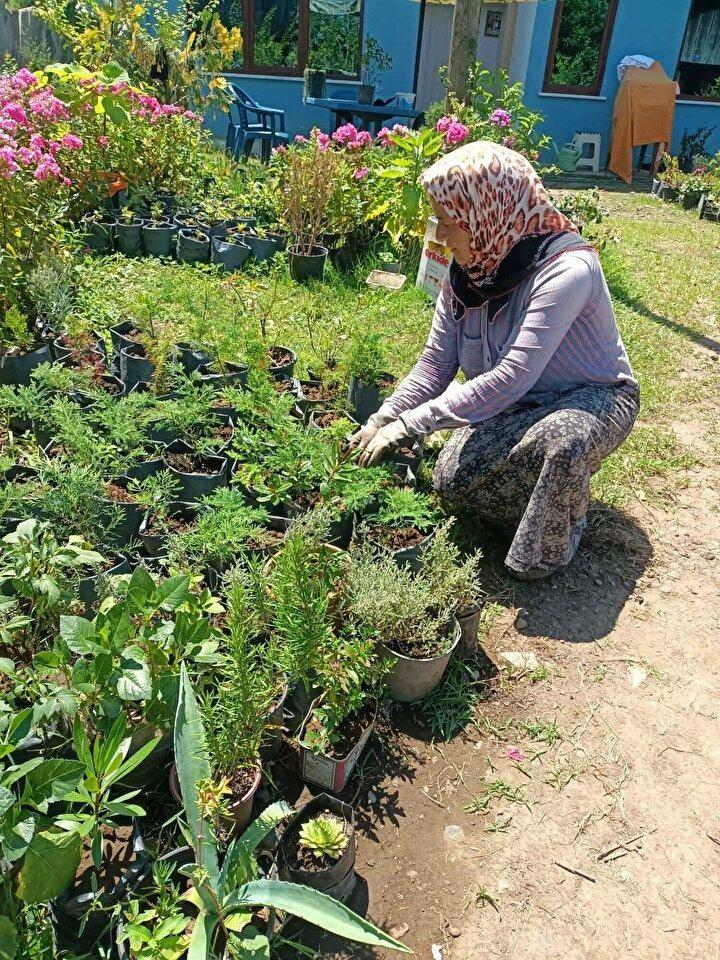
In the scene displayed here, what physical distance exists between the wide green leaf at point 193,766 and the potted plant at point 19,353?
2.40 m

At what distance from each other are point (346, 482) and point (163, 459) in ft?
2.54

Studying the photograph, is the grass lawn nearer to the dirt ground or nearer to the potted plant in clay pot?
the dirt ground

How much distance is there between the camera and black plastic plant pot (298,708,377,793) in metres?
2.00

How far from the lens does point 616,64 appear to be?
35.2 ft

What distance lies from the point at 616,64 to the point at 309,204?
787 cm

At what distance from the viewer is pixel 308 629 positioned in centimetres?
199

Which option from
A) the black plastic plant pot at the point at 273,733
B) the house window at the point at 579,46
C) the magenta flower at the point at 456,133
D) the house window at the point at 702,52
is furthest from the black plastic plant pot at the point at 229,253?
the house window at the point at 702,52

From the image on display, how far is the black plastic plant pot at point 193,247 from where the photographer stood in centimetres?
538

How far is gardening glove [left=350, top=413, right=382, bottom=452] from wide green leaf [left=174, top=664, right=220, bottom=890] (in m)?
1.31

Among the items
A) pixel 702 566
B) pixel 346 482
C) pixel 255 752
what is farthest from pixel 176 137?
pixel 255 752

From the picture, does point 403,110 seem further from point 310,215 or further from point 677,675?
point 677,675

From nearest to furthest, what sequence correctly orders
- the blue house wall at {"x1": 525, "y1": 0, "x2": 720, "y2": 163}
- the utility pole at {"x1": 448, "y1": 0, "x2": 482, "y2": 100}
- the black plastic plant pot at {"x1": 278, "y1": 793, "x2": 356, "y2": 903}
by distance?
the black plastic plant pot at {"x1": 278, "y1": 793, "x2": 356, "y2": 903}
the utility pole at {"x1": 448, "y1": 0, "x2": 482, "y2": 100}
the blue house wall at {"x1": 525, "y1": 0, "x2": 720, "y2": 163}

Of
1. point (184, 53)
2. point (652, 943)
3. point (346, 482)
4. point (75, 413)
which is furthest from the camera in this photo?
point (184, 53)

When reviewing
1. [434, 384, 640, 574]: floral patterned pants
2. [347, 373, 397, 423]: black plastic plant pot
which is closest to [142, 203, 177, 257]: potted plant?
[347, 373, 397, 423]: black plastic plant pot
